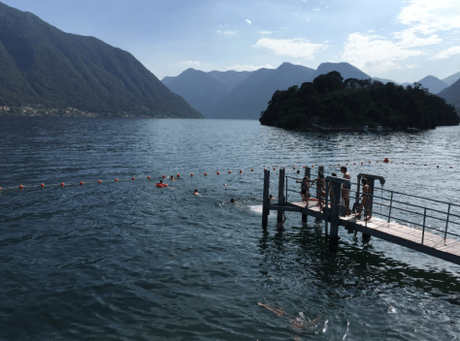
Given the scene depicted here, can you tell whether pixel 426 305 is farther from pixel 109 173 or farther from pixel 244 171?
pixel 109 173

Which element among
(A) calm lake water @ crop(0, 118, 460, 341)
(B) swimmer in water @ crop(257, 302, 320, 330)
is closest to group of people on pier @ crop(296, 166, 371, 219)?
(A) calm lake water @ crop(0, 118, 460, 341)

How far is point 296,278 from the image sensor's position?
16.0 meters

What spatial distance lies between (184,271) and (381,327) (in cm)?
915

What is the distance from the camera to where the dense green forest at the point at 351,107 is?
162 meters

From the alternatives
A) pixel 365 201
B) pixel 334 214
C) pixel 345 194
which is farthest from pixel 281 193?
pixel 365 201

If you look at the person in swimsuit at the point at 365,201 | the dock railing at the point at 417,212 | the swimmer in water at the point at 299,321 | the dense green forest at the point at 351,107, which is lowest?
the swimmer in water at the point at 299,321

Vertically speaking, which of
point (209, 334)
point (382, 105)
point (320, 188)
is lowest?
point (209, 334)

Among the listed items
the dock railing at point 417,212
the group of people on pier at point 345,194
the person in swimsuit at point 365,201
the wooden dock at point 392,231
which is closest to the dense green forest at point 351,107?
the dock railing at point 417,212

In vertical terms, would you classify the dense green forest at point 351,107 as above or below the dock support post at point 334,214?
Answer: above

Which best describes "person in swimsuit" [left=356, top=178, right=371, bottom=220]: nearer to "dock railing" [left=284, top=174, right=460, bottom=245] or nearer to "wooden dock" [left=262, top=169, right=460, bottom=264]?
"wooden dock" [left=262, top=169, right=460, bottom=264]

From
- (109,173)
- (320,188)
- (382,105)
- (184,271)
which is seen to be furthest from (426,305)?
(382,105)

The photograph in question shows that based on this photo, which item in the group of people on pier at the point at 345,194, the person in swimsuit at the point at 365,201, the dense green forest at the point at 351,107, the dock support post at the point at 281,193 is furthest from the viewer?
the dense green forest at the point at 351,107

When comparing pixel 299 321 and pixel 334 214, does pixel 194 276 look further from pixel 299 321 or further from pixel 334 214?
pixel 334 214

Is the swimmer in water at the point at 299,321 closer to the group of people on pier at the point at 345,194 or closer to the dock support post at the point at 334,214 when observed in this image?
the dock support post at the point at 334,214
